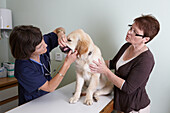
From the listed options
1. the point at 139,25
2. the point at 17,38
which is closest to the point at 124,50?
the point at 139,25

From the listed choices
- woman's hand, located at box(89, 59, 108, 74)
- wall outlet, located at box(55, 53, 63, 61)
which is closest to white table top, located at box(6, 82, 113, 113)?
woman's hand, located at box(89, 59, 108, 74)

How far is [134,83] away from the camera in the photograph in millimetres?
899

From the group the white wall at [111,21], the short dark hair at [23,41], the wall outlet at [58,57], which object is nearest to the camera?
the short dark hair at [23,41]

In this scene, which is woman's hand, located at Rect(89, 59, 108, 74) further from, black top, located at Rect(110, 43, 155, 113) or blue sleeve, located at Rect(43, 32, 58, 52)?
blue sleeve, located at Rect(43, 32, 58, 52)

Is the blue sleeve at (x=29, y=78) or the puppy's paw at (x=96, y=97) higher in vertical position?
the blue sleeve at (x=29, y=78)

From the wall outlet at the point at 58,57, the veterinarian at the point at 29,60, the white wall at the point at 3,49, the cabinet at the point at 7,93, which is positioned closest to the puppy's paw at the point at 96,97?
the veterinarian at the point at 29,60

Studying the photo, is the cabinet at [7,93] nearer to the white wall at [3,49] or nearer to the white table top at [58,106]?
the white wall at [3,49]

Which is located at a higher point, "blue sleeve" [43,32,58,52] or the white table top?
"blue sleeve" [43,32,58,52]

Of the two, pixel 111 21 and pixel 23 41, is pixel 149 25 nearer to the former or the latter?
pixel 111 21

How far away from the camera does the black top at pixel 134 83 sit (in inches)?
35.0

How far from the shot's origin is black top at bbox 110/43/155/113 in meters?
0.89

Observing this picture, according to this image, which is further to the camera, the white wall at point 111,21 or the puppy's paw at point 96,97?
the white wall at point 111,21

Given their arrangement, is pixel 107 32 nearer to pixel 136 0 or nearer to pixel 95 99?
pixel 136 0

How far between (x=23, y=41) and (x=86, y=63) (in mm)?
461
